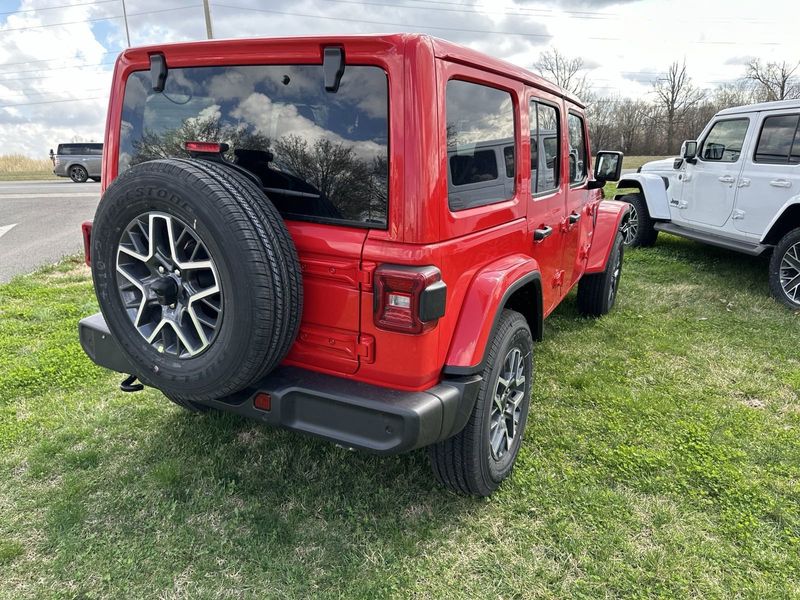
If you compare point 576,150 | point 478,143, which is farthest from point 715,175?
point 478,143

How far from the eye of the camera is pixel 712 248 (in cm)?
820

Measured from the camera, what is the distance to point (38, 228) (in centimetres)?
938

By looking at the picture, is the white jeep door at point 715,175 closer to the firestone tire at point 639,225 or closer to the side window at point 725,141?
the side window at point 725,141

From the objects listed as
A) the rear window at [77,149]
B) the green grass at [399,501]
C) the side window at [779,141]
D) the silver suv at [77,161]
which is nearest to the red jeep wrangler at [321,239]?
the green grass at [399,501]

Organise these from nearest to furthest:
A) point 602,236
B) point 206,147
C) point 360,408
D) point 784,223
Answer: point 360,408 < point 206,147 < point 602,236 < point 784,223

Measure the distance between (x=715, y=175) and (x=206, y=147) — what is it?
6310 mm

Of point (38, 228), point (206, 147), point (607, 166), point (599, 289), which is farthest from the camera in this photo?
→ point (38, 228)

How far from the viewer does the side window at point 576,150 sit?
13.0ft

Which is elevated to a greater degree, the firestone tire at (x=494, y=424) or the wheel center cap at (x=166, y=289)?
the wheel center cap at (x=166, y=289)

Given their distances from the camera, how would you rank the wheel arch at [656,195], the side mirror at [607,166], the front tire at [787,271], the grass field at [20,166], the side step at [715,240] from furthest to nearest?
the grass field at [20,166], the wheel arch at [656,195], the side step at [715,240], the front tire at [787,271], the side mirror at [607,166]

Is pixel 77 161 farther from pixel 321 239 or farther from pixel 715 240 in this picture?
pixel 321 239

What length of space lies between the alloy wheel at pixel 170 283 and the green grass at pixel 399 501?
0.92 metres

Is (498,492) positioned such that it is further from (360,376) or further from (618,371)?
(618,371)

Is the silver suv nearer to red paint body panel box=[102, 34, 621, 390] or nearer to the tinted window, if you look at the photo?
red paint body panel box=[102, 34, 621, 390]
